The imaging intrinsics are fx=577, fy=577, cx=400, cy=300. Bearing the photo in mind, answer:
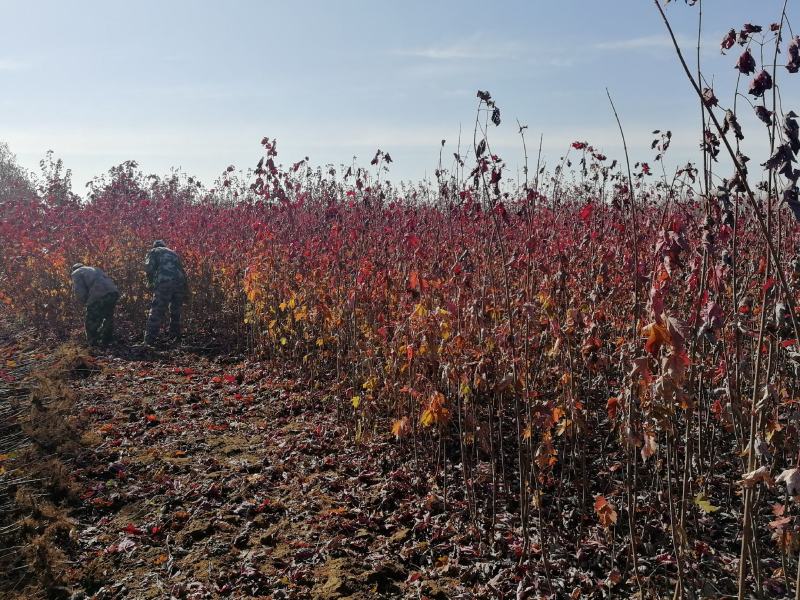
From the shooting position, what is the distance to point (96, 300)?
10.1m

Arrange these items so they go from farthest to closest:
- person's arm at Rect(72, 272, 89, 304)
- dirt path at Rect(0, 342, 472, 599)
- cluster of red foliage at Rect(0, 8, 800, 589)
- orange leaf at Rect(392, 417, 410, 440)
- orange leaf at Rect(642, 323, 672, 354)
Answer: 1. person's arm at Rect(72, 272, 89, 304)
2. orange leaf at Rect(392, 417, 410, 440)
3. dirt path at Rect(0, 342, 472, 599)
4. cluster of red foliage at Rect(0, 8, 800, 589)
5. orange leaf at Rect(642, 323, 672, 354)

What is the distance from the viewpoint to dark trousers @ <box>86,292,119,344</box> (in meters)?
10.2

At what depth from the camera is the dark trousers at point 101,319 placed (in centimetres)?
1019

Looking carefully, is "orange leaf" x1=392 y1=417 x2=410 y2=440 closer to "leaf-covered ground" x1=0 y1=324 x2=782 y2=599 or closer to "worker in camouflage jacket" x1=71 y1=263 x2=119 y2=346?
"leaf-covered ground" x1=0 y1=324 x2=782 y2=599

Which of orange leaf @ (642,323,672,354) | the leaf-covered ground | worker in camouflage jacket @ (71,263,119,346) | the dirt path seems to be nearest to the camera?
orange leaf @ (642,323,672,354)

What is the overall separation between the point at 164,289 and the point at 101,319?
1.23 meters

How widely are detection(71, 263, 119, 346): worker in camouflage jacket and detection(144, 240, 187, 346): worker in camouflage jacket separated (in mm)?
657

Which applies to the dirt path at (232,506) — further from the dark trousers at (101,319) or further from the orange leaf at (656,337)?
the dark trousers at (101,319)

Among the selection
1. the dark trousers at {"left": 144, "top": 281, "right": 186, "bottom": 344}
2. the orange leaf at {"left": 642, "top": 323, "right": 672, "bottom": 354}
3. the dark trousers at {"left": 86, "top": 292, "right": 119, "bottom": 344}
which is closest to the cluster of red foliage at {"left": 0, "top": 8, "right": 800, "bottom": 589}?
the orange leaf at {"left": 642, "top": 323, "right": 672, "bottom": 354}

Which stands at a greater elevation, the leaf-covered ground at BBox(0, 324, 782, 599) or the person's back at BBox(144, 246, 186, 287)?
the person's back at BBox(144, 246, 186, 287)

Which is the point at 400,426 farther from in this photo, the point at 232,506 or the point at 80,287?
the point at 80,287

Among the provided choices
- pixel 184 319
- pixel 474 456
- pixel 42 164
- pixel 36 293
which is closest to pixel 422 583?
pixel 474 456

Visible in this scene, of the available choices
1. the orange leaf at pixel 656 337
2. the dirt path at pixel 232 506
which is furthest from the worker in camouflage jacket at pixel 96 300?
the orange leaf at pixel 656 337

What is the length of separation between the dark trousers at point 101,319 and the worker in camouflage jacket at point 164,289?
63 centimetres
